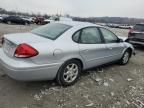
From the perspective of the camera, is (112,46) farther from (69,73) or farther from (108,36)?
(69,73)

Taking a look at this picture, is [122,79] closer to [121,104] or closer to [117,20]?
[121,104]

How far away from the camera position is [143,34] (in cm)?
948

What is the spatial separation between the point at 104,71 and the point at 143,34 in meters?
4.85

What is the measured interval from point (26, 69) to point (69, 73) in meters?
1.15

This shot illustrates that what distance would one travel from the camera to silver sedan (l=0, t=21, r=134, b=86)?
368cm

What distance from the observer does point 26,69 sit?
3.60 metres

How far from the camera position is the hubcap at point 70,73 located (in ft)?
14.2

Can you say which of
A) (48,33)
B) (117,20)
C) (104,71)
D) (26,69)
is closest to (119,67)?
(104,71)

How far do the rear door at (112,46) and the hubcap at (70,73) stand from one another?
4.43 feet

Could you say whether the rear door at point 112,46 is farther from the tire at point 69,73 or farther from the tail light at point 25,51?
the tail light at point 25,51

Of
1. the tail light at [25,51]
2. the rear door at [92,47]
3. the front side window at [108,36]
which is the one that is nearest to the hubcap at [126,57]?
the front side window at [108,36]

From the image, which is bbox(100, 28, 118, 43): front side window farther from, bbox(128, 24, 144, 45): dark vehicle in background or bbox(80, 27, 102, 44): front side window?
bbox(128, 24, 144, 45): dark vehicle in background

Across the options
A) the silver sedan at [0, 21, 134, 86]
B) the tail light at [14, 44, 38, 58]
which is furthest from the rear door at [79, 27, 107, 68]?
the tail light at [14, 44, 38, 58]

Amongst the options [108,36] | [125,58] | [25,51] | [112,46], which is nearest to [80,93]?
[25,51]
